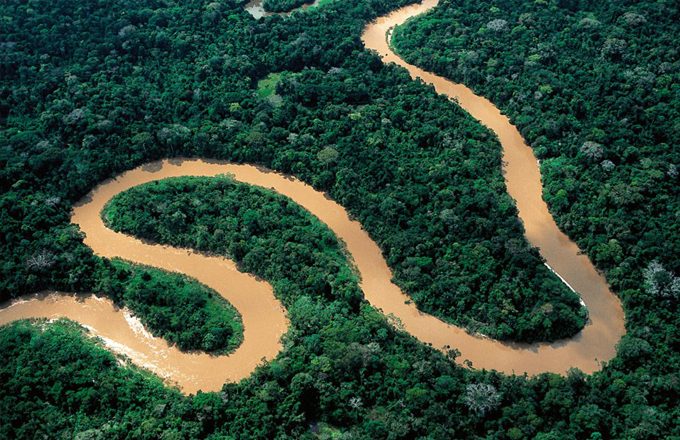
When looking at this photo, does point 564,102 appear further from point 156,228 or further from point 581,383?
point 156,228

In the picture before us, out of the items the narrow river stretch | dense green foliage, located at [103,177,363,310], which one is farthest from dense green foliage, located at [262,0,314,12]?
dense green foliage, located at [103,177,363,310]

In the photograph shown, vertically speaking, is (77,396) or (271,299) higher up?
(271,299)

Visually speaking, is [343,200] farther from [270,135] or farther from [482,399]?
[482,399]

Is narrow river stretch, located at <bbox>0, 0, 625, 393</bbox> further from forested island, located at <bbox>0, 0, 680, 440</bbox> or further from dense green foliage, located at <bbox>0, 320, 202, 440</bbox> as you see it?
dense green foliage, located at <bbox>0, 320, 202, 440</bbox>

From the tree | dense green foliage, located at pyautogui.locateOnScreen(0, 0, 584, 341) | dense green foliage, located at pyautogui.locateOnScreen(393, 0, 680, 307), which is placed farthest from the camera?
dense green foliage, located at pyautogui.locateOnScreen(393, 0, 680, 307)

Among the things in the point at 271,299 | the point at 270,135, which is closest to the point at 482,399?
the point at 271,299

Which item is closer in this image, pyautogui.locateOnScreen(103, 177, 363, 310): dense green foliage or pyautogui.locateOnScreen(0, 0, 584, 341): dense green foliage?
pyautogui.locateOnScreen(103, 177, 363, 310): dense green foliage

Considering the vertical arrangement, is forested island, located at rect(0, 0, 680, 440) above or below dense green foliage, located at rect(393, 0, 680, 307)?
below
